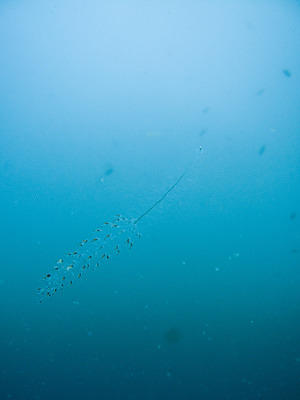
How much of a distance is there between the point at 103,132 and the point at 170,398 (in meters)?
1.47

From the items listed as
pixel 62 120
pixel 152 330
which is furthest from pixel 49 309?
pixel 62 120

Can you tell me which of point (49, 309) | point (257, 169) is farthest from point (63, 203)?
point (257, 169)

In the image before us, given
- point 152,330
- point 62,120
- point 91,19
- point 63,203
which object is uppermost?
point 91,19

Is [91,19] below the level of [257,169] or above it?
above

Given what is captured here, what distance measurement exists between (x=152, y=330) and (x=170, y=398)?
0.36 metres

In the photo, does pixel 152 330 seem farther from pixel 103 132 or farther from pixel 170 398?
pixel 103 132

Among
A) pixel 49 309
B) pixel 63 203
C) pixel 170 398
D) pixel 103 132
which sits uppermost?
pixel 103 132

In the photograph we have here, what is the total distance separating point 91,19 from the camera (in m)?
1.28

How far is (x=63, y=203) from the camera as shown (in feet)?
4.33

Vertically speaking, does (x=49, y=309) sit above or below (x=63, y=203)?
below

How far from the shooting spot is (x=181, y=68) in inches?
51.5

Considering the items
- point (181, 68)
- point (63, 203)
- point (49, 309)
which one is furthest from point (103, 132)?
point (49, 309)

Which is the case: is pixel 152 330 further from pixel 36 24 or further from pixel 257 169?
pixel 36 24

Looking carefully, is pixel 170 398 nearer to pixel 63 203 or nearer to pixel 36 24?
pixel 63 203
